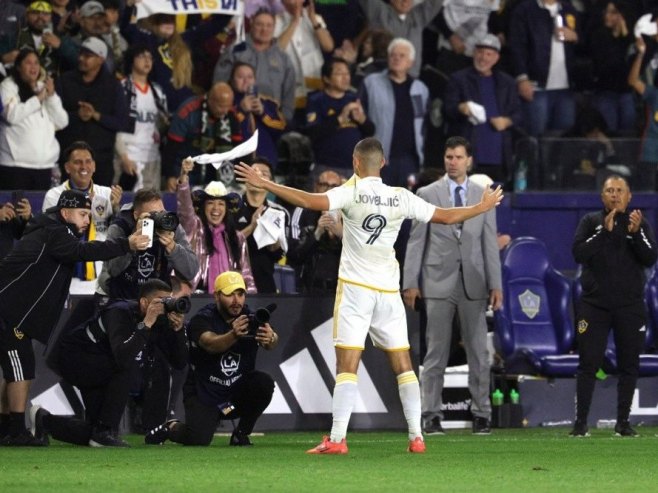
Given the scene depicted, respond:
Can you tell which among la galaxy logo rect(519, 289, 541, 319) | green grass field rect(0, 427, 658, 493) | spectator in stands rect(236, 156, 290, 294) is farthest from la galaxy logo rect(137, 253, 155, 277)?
la galaxy logo rect(519, 289, 541, 319)

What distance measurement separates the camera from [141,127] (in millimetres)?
16031

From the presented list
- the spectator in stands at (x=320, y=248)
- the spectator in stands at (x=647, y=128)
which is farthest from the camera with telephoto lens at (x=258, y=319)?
the spectator in stands at (x=647, y=128)

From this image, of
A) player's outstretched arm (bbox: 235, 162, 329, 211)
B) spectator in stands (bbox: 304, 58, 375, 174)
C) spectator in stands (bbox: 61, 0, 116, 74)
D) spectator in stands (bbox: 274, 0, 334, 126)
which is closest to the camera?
player's outstretched arm (bbox: 235, 162, 329, 211)

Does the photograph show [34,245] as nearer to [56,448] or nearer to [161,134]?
[56,448]

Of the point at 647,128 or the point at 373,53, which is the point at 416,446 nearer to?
the point at 373,53

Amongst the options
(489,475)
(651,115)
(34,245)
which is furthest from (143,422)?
(651,115)

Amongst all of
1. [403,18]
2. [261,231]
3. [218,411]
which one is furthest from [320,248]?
[403,18]

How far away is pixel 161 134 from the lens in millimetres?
16234

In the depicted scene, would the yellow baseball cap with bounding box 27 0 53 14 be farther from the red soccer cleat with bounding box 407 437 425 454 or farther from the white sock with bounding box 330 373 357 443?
the red soccer cleat with bounding box 407 437 425 454

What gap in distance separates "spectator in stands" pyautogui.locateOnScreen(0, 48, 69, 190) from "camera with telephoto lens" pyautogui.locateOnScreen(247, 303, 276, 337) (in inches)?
179

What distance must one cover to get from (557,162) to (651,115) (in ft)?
4.91

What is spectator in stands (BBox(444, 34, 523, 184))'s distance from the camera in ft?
57.1

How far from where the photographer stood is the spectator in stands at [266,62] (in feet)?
54.9

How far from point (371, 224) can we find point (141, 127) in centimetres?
597
